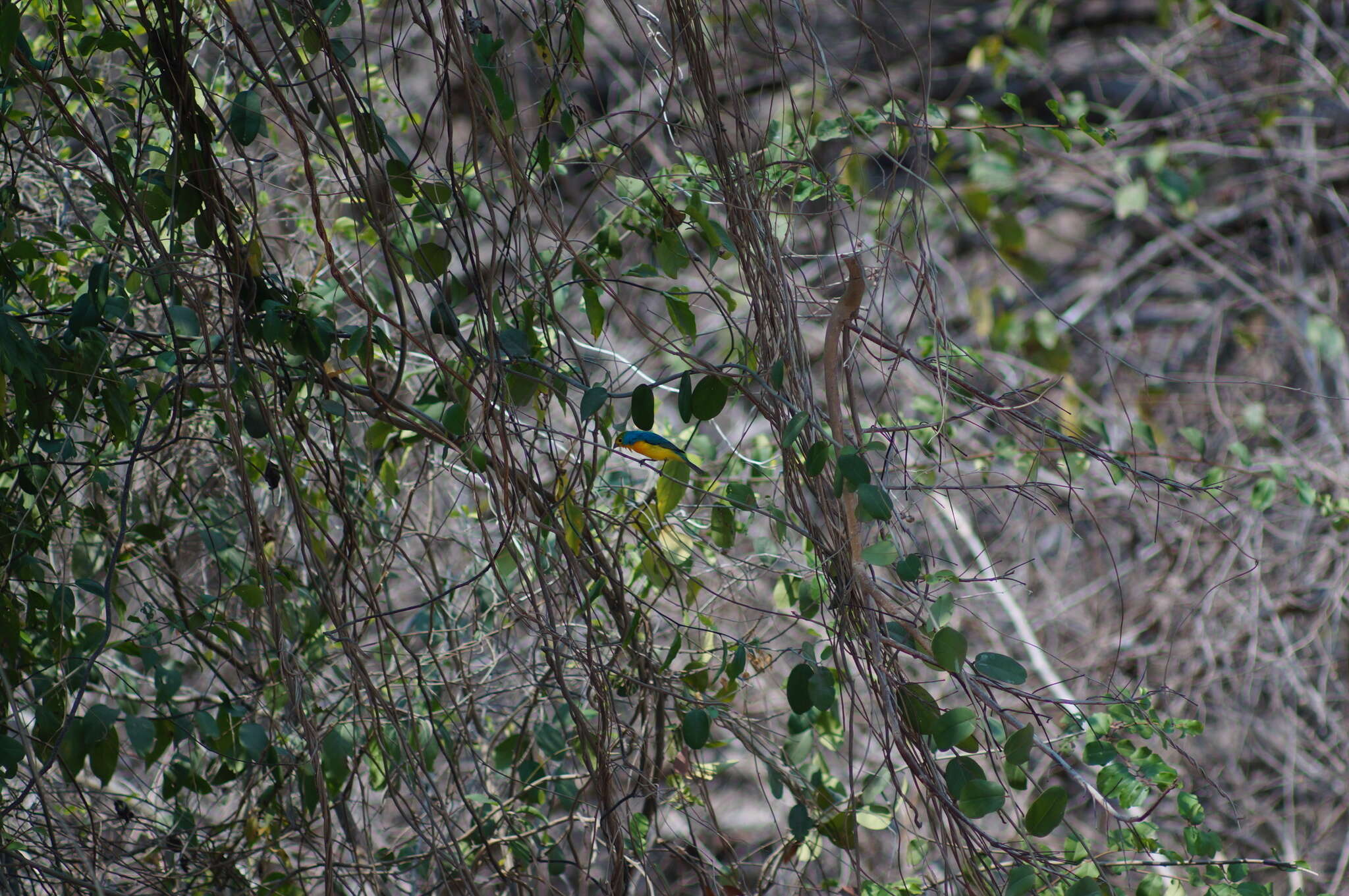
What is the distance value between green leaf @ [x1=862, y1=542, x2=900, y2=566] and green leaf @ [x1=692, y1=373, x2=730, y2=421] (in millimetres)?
200

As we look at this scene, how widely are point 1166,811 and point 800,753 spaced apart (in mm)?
1647

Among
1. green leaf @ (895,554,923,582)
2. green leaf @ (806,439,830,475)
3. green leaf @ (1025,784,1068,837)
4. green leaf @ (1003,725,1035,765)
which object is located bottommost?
green leaf @ (1025,784,1068,837)

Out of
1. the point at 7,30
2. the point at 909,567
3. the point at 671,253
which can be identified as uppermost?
the point at 671,253

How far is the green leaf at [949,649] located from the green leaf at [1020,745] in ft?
0.24

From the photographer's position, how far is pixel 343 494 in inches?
46.8

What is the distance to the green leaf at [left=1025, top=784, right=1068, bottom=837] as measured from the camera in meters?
0.97

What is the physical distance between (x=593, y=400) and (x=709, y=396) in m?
0.11

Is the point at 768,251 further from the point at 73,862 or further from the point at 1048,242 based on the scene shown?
the point at 1048,242

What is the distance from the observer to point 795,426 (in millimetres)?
956

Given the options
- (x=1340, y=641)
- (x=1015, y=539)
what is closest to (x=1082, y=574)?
(x=1015, y=539)

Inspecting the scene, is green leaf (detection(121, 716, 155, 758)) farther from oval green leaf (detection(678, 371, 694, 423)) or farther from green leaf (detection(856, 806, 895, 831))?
green leaf (detection(856, 806, 895, 831))

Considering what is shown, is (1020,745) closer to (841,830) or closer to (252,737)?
(841,830)

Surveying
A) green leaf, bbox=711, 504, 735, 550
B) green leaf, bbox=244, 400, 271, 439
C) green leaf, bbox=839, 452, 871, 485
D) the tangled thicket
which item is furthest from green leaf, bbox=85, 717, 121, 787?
green leaf, bbox=839, 452, 871, 485

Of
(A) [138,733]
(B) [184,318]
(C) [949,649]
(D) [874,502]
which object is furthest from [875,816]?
(B) [184,318]
